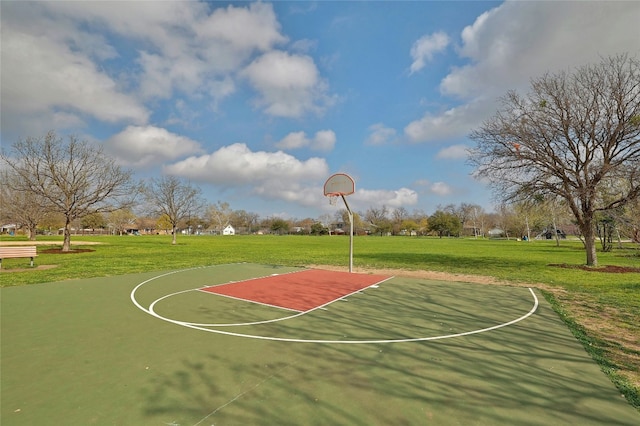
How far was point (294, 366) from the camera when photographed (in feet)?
14.4

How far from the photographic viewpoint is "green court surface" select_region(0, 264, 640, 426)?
3.28 m

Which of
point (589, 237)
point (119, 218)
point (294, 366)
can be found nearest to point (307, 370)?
point (294, 366)

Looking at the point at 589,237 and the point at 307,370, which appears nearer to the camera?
the point at 307,370

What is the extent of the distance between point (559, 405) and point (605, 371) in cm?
161

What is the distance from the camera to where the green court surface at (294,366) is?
10.7ft

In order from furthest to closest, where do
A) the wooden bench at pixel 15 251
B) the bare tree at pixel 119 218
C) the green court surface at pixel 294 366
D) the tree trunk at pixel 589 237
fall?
the bare tree at pixel 119 218 < the tree trunk at pixel 589 237 < the wooden bench at pixel 15 251 < the green court surface at pixel 294 366

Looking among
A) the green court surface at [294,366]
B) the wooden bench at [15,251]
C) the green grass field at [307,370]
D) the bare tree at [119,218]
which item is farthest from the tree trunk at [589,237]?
the bare tree at [119,218]

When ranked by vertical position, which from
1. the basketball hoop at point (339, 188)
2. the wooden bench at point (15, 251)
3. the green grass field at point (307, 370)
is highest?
the basketball hoop at point (339, 188)

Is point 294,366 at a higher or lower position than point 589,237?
lower

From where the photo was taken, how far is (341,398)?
11.7 feet

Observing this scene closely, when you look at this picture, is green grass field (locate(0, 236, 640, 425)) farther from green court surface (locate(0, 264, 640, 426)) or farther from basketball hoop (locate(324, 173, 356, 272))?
basketball hoop (locate(324, 173, 356, 272))

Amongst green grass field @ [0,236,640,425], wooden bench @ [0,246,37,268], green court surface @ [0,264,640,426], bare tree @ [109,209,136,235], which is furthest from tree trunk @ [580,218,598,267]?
bare tree @ [109,209,136,235]

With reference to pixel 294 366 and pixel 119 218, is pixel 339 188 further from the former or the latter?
pixel 119 218

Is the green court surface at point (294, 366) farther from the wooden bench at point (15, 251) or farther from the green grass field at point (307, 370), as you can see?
the wooden bench at point (15, 251)
